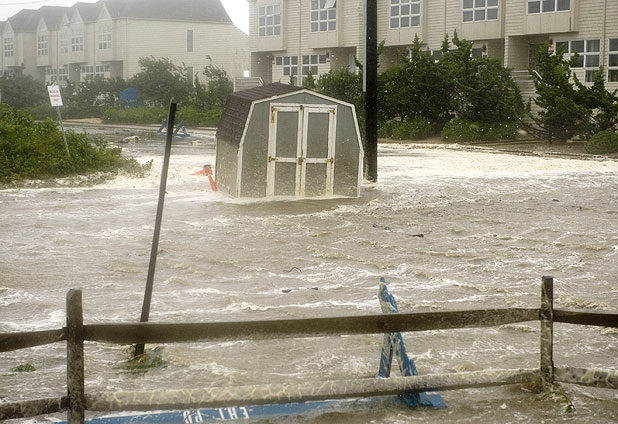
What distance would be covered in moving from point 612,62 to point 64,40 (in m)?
51.5

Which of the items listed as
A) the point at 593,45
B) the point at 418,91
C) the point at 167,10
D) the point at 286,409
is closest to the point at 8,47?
the point at 167,10

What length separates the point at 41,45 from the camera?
8231cm

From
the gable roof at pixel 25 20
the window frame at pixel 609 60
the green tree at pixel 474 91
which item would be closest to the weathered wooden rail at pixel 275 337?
the green tree at pixel 474 91

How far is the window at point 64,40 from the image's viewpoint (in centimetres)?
7700

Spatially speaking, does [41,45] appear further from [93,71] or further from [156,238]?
[156,238]

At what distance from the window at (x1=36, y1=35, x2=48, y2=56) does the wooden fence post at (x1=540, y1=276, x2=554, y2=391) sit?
263 feet

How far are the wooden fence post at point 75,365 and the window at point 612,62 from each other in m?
36.8

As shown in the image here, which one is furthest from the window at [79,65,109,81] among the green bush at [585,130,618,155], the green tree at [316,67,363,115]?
the green bush at [585,130,618,155]

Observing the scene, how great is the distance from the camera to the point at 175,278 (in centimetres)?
1099

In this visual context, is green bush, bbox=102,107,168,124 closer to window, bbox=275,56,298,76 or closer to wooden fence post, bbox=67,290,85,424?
window, bbox=275,56,298,76

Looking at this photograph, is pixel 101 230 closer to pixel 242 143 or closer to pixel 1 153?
pixel 242 143

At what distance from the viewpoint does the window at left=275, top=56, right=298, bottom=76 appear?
55531 mm

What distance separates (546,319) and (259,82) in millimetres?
51236

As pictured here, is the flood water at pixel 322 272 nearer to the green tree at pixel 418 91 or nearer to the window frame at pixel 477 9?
the green tree at pixel 418 91
